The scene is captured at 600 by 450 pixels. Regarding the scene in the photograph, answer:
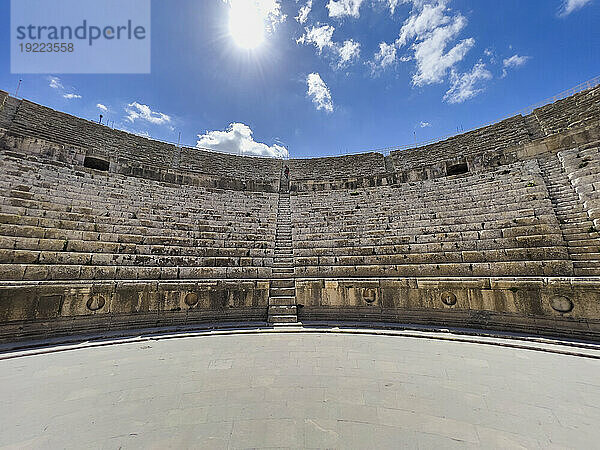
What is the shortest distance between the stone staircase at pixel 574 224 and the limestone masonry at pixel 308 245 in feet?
0.14

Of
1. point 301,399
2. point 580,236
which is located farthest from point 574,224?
point 301,399

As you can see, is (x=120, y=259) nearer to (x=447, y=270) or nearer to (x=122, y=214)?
(x=122, y=214)

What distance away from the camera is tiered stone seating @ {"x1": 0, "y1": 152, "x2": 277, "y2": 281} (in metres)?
7.68

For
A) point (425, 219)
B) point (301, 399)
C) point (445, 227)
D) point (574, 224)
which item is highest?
point (425, 219)

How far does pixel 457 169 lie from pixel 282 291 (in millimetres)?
11828

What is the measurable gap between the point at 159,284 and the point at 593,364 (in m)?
10.1

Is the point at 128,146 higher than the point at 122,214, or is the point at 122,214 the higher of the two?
the point at 128,146

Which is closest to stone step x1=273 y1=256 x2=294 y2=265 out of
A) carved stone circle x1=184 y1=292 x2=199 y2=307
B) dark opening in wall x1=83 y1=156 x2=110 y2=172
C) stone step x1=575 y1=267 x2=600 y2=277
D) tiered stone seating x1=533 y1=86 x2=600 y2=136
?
carved stone circle x1=184 y1=292 x2=199 y2=307

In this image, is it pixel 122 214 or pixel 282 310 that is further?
pixel 122 214

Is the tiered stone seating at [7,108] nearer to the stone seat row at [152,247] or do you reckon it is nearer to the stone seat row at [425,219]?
the stone seat row at [152,247]

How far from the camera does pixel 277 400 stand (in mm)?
3359

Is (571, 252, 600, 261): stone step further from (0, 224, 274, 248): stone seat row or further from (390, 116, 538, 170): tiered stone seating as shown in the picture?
(390, 116, 538, 170): tiered stone seating

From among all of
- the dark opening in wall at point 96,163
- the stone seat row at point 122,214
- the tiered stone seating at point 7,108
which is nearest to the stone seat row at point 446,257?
the stone seat row at point 122,214

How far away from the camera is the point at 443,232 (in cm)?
991
